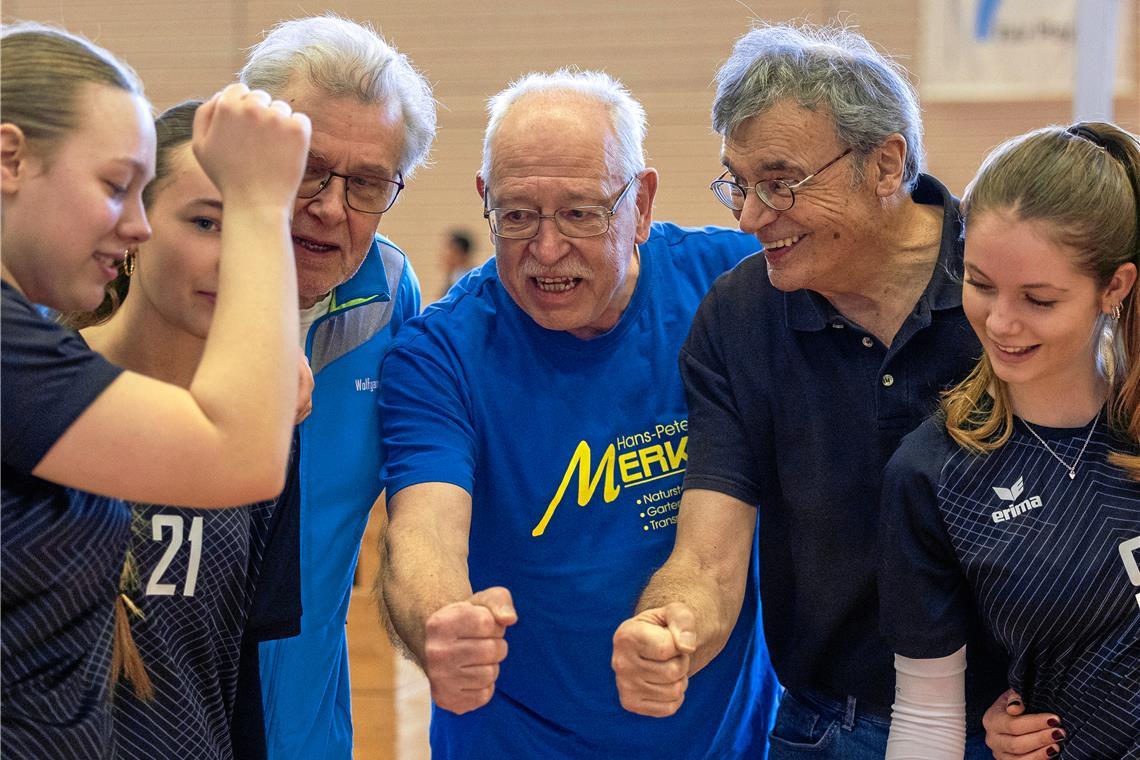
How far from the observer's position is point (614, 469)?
2326 millimetres

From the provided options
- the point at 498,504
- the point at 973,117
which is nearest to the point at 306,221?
the point at 498,504

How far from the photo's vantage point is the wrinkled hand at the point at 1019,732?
1.76 meters

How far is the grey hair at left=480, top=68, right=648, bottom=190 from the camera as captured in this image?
2420mm

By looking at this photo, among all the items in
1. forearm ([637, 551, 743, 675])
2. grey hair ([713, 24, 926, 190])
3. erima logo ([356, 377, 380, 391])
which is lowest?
forearm ([637, 551, 743, 675])

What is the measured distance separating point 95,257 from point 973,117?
8.41 metres

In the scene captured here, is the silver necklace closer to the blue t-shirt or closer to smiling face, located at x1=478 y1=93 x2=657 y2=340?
the blue t-shirt

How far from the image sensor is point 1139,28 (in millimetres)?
8578

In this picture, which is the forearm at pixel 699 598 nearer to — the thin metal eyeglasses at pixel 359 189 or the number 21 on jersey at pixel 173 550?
the number 21 on jersey at pixel 173 550

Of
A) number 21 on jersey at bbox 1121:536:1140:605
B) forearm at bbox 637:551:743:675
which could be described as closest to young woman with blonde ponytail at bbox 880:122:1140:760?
number 21 on jersey at bbox 1121:536:1140:605

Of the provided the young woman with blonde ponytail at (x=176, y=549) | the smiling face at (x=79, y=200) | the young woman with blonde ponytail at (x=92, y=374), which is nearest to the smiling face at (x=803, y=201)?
the young woman with blonde ponytail at (x=176, y=549)

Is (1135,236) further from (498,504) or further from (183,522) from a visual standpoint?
(183,522)

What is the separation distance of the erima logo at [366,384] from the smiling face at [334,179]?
→ 0.18 metres

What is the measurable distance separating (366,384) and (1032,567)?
1.23 m

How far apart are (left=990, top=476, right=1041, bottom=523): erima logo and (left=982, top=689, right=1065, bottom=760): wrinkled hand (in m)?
0.27
